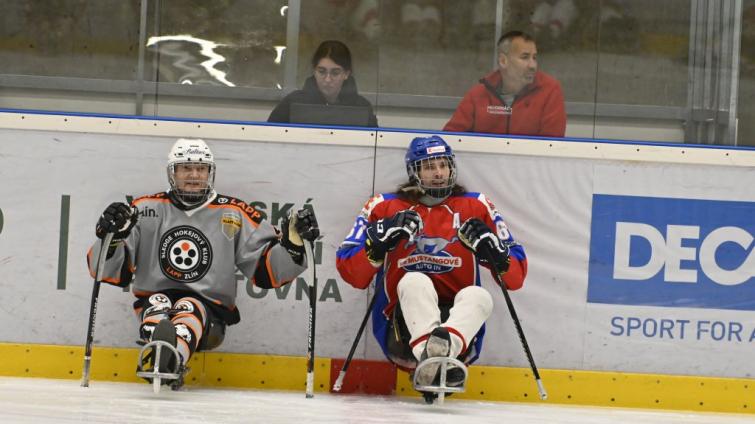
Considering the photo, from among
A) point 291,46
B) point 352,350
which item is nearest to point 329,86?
point 291,46

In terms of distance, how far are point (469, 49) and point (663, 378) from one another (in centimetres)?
152

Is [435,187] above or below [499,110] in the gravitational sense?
below

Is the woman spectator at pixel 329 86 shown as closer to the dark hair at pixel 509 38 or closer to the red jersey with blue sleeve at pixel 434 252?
the red jersey with blue sleeve at pixel 434 252

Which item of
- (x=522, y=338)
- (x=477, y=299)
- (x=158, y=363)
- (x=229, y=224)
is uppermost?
(x=229, y=224)

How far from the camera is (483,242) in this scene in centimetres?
470

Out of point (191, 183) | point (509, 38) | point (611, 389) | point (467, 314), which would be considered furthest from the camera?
point (509, 38)

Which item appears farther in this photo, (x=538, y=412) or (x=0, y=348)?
(x=0, y=348)

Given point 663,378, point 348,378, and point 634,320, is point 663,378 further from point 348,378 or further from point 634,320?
point 348,378

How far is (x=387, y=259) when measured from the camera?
501 cm

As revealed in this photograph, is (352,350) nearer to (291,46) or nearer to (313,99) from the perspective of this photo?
(313,99)

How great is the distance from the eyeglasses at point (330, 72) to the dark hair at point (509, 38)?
64 cm

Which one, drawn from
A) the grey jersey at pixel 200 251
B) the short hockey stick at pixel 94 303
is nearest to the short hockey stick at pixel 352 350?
the grey jersey at pixel 200 251

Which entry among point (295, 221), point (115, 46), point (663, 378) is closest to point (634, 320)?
point (663, 378)

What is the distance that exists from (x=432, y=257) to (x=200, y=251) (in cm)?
87
